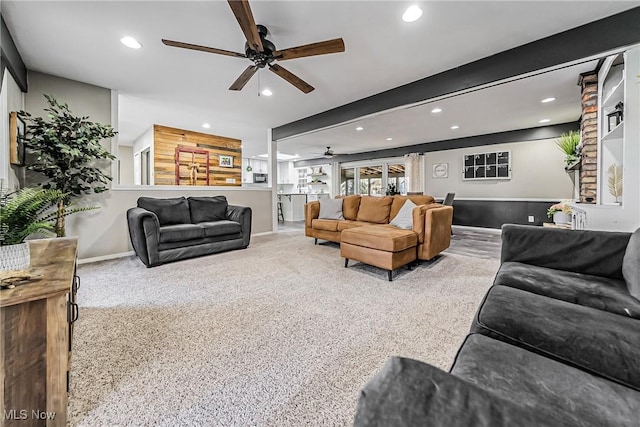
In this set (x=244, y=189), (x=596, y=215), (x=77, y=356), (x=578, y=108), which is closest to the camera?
(x=77, y=356)

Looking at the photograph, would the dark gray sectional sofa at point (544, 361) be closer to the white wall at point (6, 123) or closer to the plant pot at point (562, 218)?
the plant pot at point (562, 218)

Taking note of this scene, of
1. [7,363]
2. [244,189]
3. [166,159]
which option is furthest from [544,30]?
[166,159]

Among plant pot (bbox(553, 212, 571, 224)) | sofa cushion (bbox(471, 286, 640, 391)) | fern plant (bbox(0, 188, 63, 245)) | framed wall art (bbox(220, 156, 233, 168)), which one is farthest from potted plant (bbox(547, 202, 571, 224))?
framed wall art (bbox(220, 156, 233, 168))

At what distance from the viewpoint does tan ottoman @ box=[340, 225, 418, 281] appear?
2.66 m

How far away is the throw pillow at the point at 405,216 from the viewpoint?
134 inches

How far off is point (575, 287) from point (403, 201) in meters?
2.67

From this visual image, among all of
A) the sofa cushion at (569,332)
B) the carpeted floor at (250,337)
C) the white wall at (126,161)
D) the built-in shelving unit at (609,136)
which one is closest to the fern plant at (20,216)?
the carpeted floor at (250,337)

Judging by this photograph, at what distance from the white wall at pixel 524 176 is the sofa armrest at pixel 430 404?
23.6 feet

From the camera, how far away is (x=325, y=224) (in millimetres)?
4320

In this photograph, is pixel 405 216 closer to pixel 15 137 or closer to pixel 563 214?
pixel 563 214

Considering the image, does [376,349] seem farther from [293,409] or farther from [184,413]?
[184,413]

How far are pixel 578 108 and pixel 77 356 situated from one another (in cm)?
718

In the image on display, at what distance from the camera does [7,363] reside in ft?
2.73

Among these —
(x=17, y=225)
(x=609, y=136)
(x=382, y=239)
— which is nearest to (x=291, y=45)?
(x=382, y=239)
